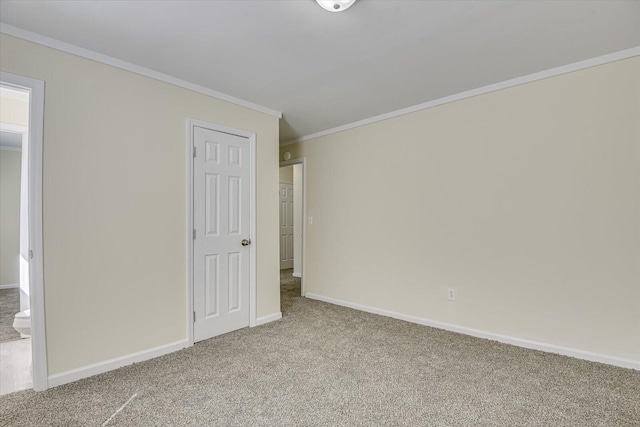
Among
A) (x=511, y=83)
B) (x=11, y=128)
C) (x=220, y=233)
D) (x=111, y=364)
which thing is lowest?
(x=111, y=364)

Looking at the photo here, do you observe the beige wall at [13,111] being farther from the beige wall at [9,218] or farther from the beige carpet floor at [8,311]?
the beige carpet floor at [8,311]

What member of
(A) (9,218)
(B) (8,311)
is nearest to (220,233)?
(B) (8,311)

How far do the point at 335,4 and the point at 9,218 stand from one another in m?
6.40

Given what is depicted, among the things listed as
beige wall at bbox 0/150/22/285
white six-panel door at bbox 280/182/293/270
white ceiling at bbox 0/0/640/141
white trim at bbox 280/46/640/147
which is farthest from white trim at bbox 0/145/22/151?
white trim at bbox 280/46/640/147

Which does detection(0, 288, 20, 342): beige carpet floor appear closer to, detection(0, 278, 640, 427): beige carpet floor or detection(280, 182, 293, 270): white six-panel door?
detection(0, 278, 640, 427): beige carpet floor

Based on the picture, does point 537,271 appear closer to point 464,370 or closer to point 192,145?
point 464,370

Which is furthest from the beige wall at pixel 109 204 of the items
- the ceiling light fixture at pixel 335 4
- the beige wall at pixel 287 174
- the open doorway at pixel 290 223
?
the beige wall at pixel 287 174

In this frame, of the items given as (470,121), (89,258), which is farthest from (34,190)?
(470,121)

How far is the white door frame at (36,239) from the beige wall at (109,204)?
1.4 inches

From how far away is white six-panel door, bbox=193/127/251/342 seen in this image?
9.75ft

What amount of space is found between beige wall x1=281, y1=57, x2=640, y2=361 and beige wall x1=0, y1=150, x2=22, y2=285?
5.52 m

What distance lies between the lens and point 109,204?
243 centimetres

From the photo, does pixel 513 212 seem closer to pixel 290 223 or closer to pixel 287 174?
pixel 290 223

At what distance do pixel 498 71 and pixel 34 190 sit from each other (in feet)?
12.0
